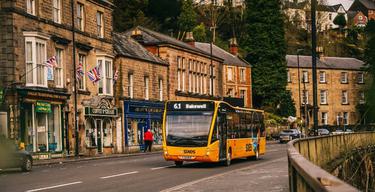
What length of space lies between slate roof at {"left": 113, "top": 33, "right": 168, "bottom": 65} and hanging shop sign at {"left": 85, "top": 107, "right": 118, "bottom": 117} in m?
4.74

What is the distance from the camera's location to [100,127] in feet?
154

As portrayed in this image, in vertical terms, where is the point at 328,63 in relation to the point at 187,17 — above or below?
below

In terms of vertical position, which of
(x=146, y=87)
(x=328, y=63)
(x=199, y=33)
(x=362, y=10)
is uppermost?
(x=362, y=10)

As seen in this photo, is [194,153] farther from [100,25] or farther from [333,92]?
[333,92]

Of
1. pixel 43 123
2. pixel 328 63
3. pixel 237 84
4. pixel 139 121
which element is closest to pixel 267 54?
pixel 237 84

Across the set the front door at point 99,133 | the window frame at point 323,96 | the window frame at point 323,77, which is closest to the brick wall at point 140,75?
the front door at point 99,133

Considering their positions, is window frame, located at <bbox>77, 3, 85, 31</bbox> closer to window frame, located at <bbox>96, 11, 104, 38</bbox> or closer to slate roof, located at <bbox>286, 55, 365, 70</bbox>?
window frame, located at <bbox>96, 11, 104, 38</bbox>

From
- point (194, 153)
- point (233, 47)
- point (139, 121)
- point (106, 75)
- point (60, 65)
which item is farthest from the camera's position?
point (233, 47)

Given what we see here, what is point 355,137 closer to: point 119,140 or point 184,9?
point 119,140

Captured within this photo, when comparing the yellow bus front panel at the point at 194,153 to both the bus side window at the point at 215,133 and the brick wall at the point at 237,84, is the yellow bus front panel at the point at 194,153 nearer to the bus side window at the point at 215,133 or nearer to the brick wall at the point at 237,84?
the bus side window at the point at 215,133

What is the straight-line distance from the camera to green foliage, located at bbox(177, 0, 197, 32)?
92.4 metres

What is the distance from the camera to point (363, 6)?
172 metres

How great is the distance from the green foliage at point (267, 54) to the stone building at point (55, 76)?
3986 centimetres

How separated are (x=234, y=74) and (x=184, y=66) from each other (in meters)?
17.3
